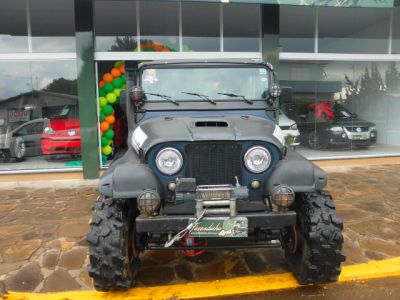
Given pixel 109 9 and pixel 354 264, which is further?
pixel 109 9

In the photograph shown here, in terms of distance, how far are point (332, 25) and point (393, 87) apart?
2601mm

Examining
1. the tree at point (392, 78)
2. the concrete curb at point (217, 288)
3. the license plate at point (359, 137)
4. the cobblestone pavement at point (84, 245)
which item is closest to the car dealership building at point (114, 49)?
the license plate at point (359, 137)

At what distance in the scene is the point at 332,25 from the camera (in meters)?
9.72

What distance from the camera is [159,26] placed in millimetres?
8719

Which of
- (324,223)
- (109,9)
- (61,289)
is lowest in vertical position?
(61,289)

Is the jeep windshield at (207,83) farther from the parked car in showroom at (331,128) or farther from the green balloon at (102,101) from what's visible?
the parked car in showroom at (331,128)

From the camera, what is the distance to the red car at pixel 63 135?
8.59m

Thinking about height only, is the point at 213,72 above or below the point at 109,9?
below

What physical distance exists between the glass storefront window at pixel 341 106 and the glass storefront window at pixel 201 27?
1.81 m

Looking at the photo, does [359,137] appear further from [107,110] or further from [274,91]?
[274,91]

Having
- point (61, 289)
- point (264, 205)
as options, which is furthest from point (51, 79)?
point (264, 205)

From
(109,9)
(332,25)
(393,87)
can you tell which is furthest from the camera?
(393,87)

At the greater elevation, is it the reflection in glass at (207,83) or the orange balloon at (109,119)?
the reflection in glass at (207,83)

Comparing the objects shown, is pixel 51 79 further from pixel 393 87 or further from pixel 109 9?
pixel 393 87
